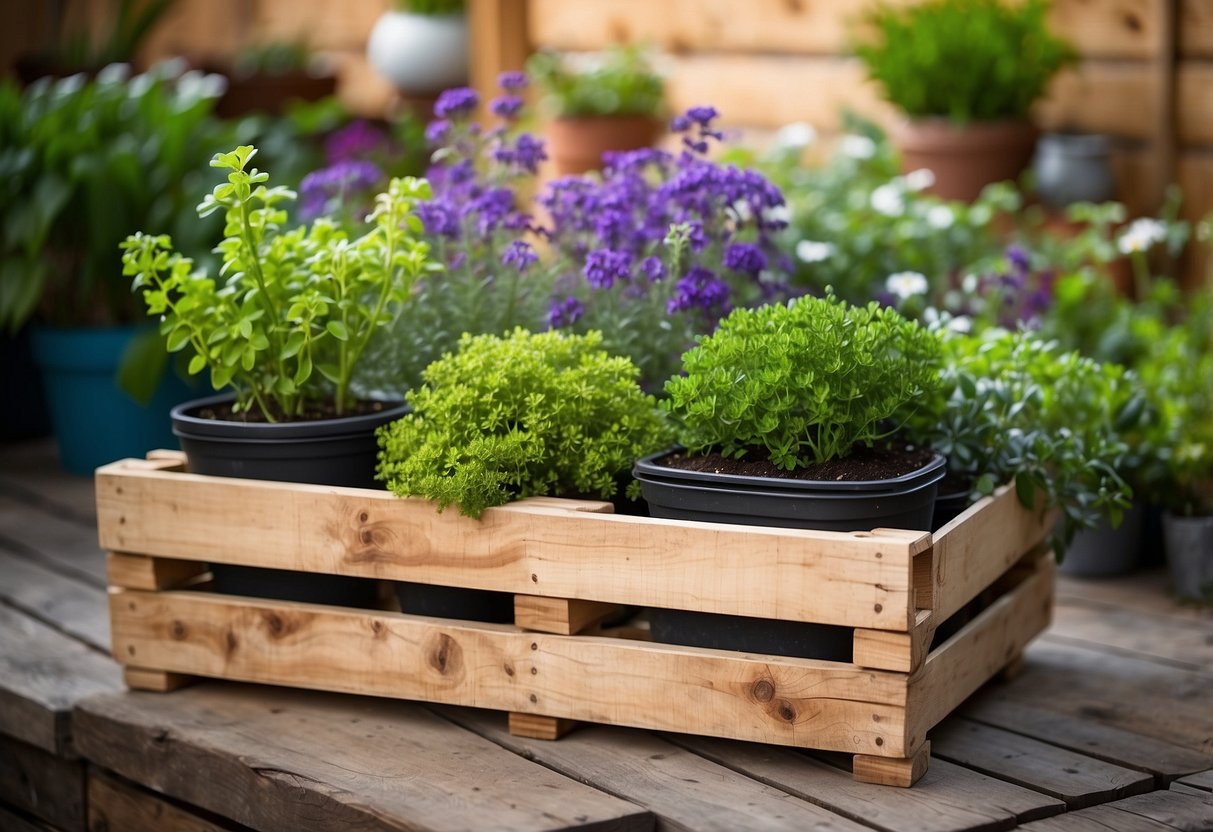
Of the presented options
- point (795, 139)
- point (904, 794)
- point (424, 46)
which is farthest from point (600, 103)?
point (904, 794)

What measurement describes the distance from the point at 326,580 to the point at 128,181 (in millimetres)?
1556

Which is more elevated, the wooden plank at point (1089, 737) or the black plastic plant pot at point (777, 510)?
the black plastic plant pot at point (777, 510)

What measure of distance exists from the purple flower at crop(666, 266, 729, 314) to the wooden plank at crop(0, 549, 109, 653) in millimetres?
1082

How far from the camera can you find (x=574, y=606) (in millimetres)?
1972

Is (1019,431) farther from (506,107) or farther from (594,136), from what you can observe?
(594,136)

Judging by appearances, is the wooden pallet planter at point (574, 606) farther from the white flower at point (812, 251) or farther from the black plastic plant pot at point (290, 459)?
the white flower at point (812, 251)

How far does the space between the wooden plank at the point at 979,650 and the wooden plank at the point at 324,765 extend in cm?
37

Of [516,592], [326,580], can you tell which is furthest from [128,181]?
[516,592]

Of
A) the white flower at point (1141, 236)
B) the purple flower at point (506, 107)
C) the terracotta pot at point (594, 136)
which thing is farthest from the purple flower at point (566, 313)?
the terracotta pot at point (594, 136)

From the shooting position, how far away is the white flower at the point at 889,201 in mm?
3445

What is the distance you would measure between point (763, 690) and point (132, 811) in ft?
3.14

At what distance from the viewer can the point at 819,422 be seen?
188cm

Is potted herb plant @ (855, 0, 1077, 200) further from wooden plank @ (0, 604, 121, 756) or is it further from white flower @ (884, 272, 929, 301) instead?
wooden plank @ (0, 604, 121, 756)

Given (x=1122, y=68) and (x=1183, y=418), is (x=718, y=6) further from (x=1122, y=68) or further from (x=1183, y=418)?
(x=1183, y=418)
